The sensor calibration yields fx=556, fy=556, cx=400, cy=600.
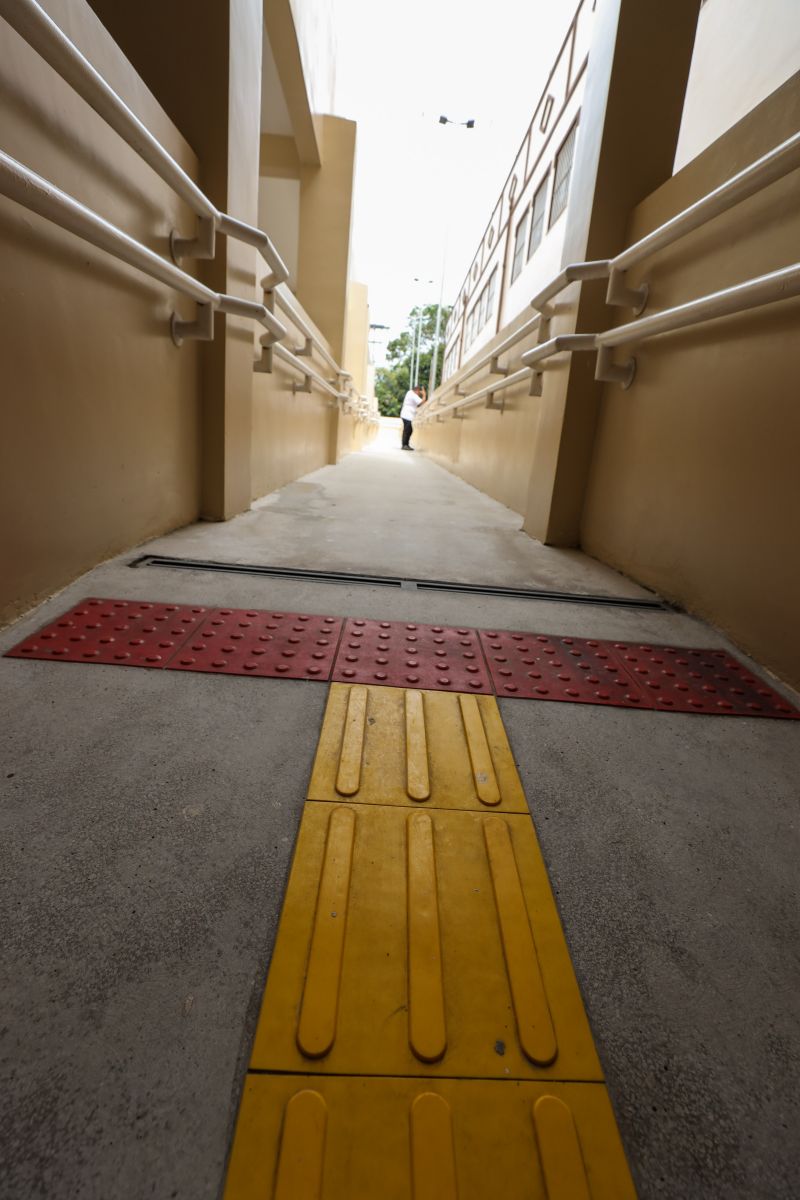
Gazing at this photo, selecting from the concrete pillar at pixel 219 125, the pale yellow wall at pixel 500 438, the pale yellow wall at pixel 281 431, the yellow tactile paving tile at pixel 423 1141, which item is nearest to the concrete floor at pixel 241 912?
the yellow tactile paving tile at pixel 423 1141

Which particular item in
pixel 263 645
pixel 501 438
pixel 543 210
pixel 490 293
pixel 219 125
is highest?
pixel 543 210

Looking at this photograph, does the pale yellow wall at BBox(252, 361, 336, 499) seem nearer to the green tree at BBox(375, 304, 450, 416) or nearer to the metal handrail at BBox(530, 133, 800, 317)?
the metal handrail at BBox(530, 133, 800, 317)

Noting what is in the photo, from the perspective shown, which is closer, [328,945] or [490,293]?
[328,945]

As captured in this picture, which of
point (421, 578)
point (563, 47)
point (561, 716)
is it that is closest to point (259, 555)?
point (421, 578)

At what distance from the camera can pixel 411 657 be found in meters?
1.69

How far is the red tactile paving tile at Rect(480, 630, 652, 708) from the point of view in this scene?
60.7 inches

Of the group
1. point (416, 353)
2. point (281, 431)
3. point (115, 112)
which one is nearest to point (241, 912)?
point (115, 112)

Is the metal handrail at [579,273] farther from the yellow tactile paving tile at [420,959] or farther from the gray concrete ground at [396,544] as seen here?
the yellow tactile paving tile at [420,959]

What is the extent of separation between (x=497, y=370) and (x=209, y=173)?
9.20 ft

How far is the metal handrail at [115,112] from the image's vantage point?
1362mm

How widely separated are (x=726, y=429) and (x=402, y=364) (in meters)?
53.8

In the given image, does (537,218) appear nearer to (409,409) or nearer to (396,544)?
(409,409)

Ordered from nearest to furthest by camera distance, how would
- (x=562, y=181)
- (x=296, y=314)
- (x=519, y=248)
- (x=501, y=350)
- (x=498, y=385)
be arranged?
(x=296, y=314) < (x=501, y=350) < (x=498, y=385) < (x=562, y=181) < (x=519, y=248)

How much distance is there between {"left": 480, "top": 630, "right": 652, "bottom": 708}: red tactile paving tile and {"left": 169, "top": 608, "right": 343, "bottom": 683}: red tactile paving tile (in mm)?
512
